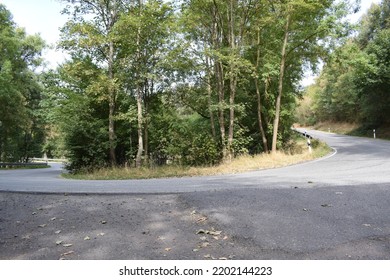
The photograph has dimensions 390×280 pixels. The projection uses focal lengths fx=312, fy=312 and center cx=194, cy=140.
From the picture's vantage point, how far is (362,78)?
31.0 meters

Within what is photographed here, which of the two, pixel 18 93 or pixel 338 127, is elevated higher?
pixel 18 93

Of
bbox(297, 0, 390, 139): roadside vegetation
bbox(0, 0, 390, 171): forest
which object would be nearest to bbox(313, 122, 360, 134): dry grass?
bbox(297, 0, 390, 139): roadside vegetation

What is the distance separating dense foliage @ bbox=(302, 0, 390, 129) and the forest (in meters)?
0.25

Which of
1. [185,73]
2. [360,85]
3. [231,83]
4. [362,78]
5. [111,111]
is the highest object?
[362,78]

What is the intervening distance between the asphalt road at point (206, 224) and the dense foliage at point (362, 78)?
12.8 metres

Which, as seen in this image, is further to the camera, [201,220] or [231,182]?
[231,182]

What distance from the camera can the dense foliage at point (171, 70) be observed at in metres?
16.6

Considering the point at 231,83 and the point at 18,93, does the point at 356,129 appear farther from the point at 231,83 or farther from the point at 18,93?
the point at 18,93

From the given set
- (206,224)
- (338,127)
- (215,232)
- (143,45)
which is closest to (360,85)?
(338,127)

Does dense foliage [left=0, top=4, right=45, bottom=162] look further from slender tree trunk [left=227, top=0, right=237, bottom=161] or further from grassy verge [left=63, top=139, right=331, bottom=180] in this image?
slender tree trunk [left=227, top=0, right=237, bottom=161]

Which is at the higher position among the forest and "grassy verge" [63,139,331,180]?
the forest

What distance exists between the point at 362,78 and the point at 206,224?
31638 millimetres

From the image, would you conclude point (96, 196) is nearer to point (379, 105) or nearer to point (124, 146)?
point (124, 146)

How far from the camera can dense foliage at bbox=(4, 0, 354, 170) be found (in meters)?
16.6
